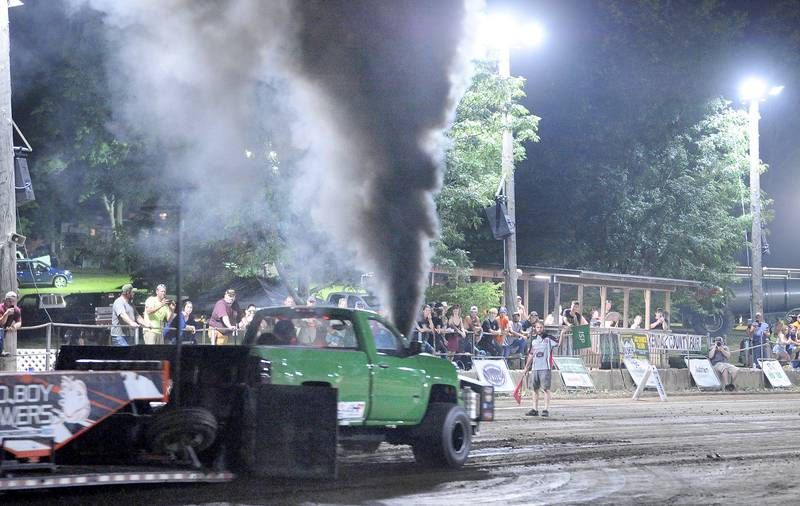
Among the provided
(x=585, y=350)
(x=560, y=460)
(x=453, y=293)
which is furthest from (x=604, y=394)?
(x=560, y=460)

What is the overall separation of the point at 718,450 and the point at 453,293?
15.7 metres

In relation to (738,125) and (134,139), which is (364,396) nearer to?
(134,139)

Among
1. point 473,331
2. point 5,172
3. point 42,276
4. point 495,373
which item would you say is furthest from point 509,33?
point 42,276

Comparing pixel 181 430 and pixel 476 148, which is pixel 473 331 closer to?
pixel 476 148

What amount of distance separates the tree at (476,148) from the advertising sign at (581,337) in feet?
13.1

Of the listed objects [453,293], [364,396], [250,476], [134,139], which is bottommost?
[250,476]

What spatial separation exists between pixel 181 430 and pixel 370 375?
90.5 inches

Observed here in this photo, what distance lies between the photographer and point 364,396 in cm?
1020

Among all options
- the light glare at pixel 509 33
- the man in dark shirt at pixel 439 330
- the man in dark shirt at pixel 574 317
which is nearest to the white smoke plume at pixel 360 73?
the man in dark shirt at pixel 439 330

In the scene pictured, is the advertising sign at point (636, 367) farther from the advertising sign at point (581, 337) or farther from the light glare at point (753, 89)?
the light glare at point (753, 89)

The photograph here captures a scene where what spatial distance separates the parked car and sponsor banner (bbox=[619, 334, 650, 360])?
2426 centimetres

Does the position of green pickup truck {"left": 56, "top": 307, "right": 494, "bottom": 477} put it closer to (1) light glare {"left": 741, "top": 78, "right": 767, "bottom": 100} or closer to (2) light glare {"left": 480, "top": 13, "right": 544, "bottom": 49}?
(2) light glare {"left": 480, "top": 13, "right": 544, "bottom": 49}

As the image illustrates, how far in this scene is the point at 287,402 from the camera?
28.9ft

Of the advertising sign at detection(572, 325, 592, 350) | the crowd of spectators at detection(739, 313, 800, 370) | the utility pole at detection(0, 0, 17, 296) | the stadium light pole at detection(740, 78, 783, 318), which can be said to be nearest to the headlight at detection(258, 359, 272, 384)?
the utility pole at detection(0, 0, 17, 296)
